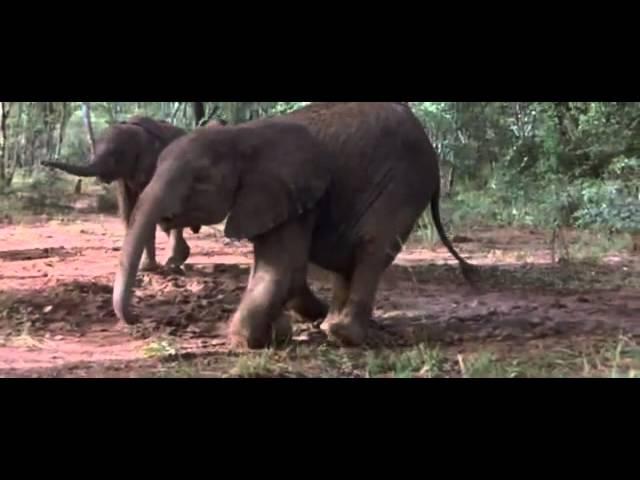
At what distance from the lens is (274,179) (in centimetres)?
657

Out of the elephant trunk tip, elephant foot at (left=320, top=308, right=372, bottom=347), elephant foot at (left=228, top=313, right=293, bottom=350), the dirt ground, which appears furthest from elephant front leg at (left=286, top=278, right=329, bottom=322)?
the elephant trunk tip

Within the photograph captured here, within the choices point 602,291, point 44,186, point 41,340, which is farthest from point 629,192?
point 44,186

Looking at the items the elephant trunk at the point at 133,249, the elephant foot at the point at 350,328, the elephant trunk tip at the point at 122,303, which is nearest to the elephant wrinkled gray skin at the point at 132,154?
the elephant foot at the point at 350,328

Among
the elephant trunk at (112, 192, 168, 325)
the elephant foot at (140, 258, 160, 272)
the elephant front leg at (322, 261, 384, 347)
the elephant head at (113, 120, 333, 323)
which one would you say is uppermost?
the elephant head at (113, 120, 333, 323)

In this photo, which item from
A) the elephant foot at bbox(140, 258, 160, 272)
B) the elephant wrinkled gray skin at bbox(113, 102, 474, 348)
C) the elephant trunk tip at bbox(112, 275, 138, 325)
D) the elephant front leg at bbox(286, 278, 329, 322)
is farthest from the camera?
the elephant foot at bbox(140, 258, 160, 272)

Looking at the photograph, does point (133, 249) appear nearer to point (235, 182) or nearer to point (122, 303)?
point (122, 303)

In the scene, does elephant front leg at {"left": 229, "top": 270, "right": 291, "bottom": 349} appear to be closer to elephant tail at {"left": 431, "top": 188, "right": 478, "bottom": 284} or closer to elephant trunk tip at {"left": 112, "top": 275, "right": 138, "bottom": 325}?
elephant trunk tip at {"left": 112, "top": 275, "right": 138, "bottom": 325}

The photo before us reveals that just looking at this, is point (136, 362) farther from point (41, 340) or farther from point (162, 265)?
point (162, 265)

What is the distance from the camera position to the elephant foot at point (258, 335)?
21.5 ft

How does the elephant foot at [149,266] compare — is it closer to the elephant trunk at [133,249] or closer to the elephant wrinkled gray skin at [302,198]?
the elephant wrinkled gray skin at [302,198]

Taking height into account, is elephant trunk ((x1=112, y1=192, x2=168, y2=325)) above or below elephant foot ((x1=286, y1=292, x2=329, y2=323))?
above

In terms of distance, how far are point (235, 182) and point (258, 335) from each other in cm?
109

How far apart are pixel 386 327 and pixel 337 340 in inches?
28.3

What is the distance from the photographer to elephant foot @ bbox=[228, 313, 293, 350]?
6555 mm
